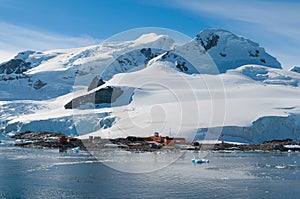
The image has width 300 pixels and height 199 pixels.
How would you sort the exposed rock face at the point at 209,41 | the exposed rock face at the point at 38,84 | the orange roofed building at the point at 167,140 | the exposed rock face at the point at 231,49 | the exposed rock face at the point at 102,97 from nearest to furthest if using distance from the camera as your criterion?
the orange roofed building at the point at 167,140, the exposed rock face at the point at 102,97, the exposed rock face at the point at 231,49, the exposed rock face at the point at 209,41, the exposed rock face at the point at 38,84

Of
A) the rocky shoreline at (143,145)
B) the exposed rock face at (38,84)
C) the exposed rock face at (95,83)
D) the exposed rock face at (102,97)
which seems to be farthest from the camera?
the exposed rock face at (38,84)

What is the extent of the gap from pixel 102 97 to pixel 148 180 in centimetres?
7424

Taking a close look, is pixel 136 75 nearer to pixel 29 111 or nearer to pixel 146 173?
pixel 29 111

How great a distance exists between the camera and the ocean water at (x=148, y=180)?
28.3 metres

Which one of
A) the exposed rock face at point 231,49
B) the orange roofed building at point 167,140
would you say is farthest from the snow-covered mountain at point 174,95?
the orange roofed building at point 167,140

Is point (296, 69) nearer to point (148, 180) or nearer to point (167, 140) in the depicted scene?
point (167, 140)

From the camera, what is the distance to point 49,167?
132 feet

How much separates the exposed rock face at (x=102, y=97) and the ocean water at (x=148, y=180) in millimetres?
58856

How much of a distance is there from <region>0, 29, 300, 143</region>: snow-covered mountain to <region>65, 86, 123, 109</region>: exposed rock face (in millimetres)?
240

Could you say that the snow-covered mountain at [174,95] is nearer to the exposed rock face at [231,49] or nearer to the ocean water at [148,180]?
the exposed rock face at [231,49]

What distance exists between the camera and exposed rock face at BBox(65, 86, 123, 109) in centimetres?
10569

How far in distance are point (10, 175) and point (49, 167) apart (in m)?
5.37

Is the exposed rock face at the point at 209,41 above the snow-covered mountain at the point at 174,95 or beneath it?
above

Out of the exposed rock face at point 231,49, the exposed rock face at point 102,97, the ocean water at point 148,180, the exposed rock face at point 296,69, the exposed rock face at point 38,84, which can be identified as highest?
the exposed rock face at point 231,49
